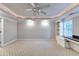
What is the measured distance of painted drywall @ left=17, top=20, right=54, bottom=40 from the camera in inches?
467

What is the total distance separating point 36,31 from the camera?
12.0 m

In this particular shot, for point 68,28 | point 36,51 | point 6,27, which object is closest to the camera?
point 36,51

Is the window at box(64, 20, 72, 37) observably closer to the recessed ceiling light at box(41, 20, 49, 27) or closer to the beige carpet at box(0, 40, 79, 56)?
the beige carpet at box(0, 40, 79, 56)

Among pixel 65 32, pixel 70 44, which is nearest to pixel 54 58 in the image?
pixel 70 44

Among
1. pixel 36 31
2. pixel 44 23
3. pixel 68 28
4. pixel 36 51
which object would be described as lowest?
pixel 36 51

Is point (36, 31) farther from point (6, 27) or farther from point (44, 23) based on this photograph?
point (6, 27)

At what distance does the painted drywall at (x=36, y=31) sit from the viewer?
11859 mm

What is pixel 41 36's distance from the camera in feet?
39.2

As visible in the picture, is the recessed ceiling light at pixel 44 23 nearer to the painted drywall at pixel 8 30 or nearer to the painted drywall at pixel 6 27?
the painted drywall at pixel 8 30

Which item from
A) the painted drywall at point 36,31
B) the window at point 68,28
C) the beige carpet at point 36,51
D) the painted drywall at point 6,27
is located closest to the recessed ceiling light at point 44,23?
the painted drywall at point 36,31

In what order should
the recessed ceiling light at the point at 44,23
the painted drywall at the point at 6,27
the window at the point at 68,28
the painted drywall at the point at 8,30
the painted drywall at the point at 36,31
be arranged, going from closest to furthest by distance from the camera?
the painted drywall at the point at 6,27 → the painted drywall at the point at 8,30 → the window at the point at 68,28 → the painted drywall at the point at 36,31 → the recessed ceiling light at the point at 44,23

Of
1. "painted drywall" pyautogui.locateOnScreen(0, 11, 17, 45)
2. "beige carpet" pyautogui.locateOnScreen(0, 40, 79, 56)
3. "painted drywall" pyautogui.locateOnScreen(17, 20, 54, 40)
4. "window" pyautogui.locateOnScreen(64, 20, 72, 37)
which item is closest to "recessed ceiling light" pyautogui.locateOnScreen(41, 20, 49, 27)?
"painted drywall" pyautogui.locateOnScreen(17, 20, 54, 40)

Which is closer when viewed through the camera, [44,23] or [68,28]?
[68,28]

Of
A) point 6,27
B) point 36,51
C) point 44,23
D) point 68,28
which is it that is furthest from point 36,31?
point 36,51
